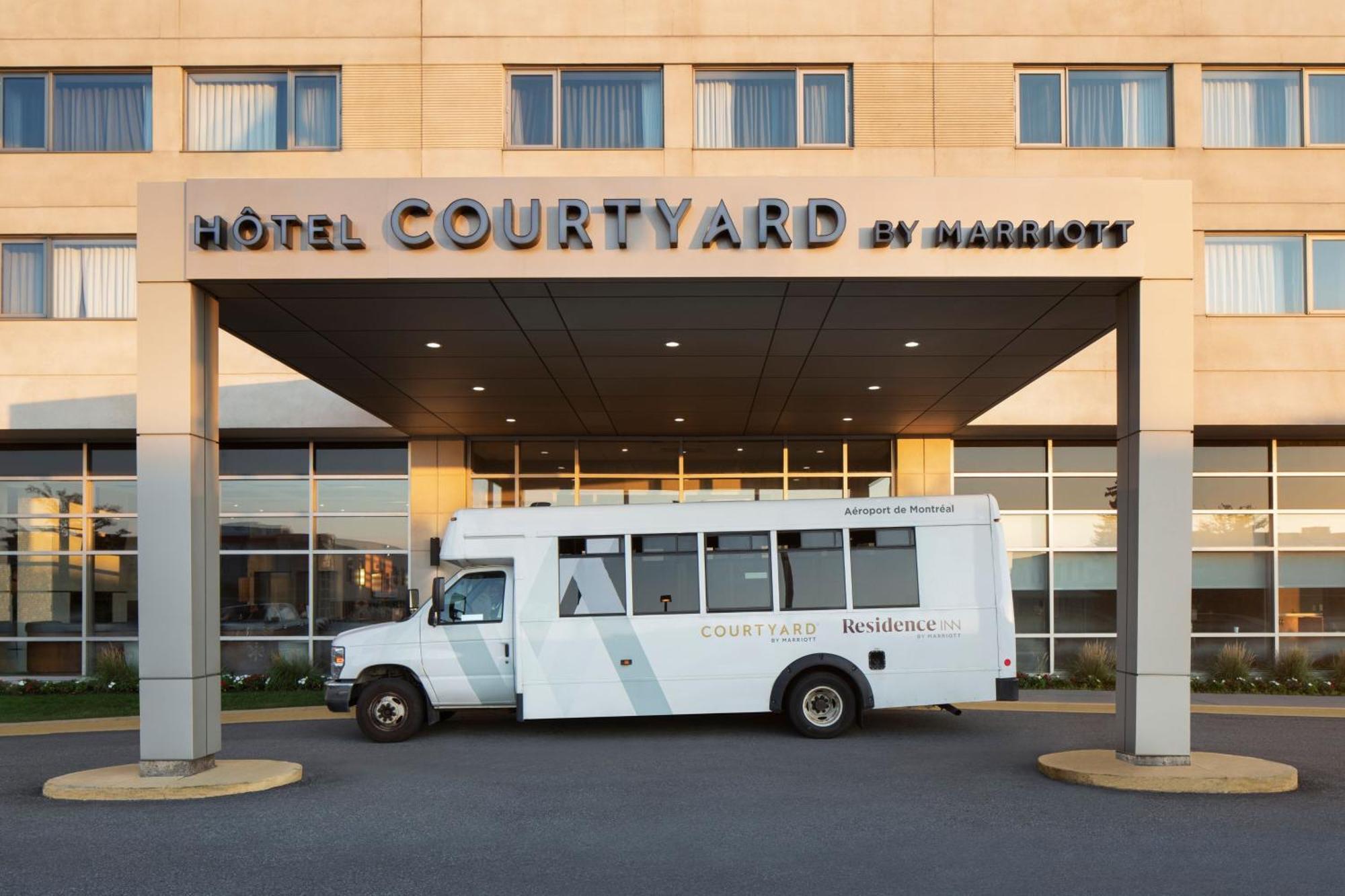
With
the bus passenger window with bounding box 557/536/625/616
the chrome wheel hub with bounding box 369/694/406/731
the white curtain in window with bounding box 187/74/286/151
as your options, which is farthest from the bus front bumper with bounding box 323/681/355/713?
the white curtain in window with bounding box 187/74/286/151

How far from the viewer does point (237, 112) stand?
21422mm

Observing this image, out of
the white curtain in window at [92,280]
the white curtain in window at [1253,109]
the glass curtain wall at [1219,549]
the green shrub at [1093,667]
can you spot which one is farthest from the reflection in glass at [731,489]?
the white curtain in window at [92,280]

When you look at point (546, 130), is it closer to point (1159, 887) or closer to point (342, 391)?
point (342, 391)

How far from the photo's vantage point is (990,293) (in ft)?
39.4

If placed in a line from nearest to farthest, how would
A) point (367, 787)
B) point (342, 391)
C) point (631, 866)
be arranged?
point (631, 866)
point (367, 787)
point (342, 391)

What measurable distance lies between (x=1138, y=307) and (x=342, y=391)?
33.8ft

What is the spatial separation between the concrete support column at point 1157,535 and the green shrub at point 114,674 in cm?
1608

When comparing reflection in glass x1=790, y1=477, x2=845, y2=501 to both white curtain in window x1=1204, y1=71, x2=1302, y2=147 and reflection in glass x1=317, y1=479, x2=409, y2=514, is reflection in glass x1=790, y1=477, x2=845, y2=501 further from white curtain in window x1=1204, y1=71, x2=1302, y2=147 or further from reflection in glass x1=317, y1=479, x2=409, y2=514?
white curtain in window x1=1204, y1=71, x2=1302, y2=147

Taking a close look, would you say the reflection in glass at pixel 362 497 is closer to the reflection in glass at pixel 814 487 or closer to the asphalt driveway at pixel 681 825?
the reflection in glass at pixel 814 487

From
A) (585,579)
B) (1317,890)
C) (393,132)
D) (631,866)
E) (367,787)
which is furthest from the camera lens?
(393,132)

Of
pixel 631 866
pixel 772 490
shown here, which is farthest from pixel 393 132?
pixel 631 866

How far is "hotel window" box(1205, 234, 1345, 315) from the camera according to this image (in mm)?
21031

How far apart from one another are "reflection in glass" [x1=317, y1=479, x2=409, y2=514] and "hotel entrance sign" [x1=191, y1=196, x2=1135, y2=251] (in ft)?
35.9

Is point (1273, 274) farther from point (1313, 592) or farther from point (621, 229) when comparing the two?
point (621, 229)
